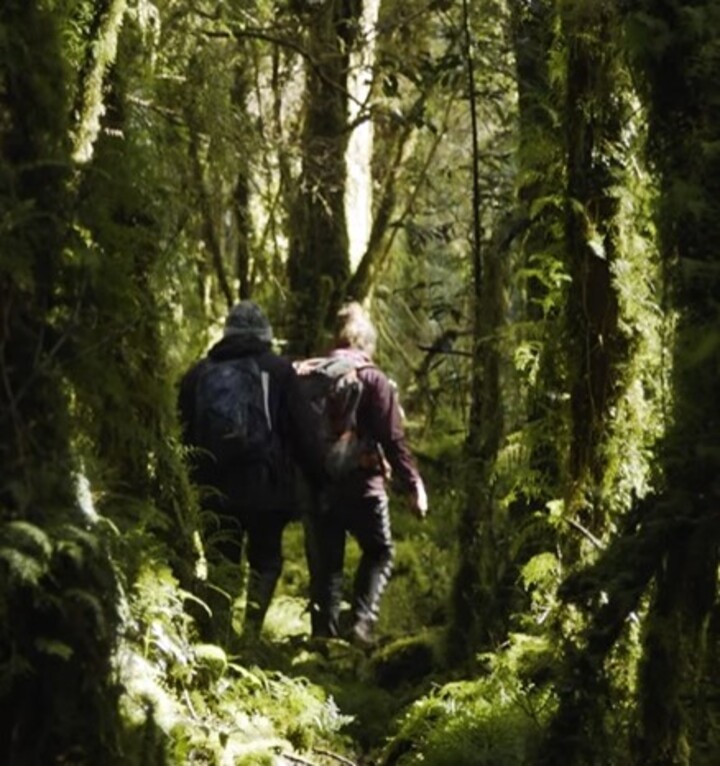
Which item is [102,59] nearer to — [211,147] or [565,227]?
[565,227]

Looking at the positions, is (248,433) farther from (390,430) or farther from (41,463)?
(41,463)

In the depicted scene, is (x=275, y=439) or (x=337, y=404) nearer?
(x=275, y=439)

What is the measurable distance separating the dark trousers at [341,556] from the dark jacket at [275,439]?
795 millimetres

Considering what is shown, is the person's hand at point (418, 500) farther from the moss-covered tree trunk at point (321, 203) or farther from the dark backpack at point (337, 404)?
the moss-covered tree trunk at point (321, 203)

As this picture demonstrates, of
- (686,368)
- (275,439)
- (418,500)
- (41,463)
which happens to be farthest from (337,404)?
(41,463)

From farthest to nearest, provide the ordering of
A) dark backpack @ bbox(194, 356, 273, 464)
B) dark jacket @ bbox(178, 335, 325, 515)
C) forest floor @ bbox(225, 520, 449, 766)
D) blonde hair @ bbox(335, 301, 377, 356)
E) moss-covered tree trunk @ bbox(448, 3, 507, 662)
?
1. blonde hair @ bbox(335, 301, 377, 356)
2. dark jacket @ bbox(178, 335, 325, 515)
3. dark backpack @ bbox(194, 356, 273, 464)
4. moss-covered tree trunk @ bbox(448, 3, 507, 662)
5. forest floor @ bbox(225, 520, 449, 766)

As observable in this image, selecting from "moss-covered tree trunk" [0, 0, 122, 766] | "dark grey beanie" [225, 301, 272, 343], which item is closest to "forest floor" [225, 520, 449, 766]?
"dark grey beanie" [225, 301, 272, 343]

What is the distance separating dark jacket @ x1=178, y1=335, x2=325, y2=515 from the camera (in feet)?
28.9

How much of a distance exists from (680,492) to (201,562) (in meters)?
3.27

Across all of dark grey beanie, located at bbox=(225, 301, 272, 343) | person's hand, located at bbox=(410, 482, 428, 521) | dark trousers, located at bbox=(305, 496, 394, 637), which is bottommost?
dark trousers, located at bbox=(305, 496, 394, 637)

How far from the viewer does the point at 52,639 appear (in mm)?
4062

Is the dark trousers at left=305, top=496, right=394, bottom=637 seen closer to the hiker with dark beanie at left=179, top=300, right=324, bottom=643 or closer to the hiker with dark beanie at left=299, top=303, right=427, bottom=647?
the hiker with dark beanie at left=299, top=303, right=427, bottom=647

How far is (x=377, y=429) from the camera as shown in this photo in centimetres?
966

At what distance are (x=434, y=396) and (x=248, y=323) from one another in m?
4.32
